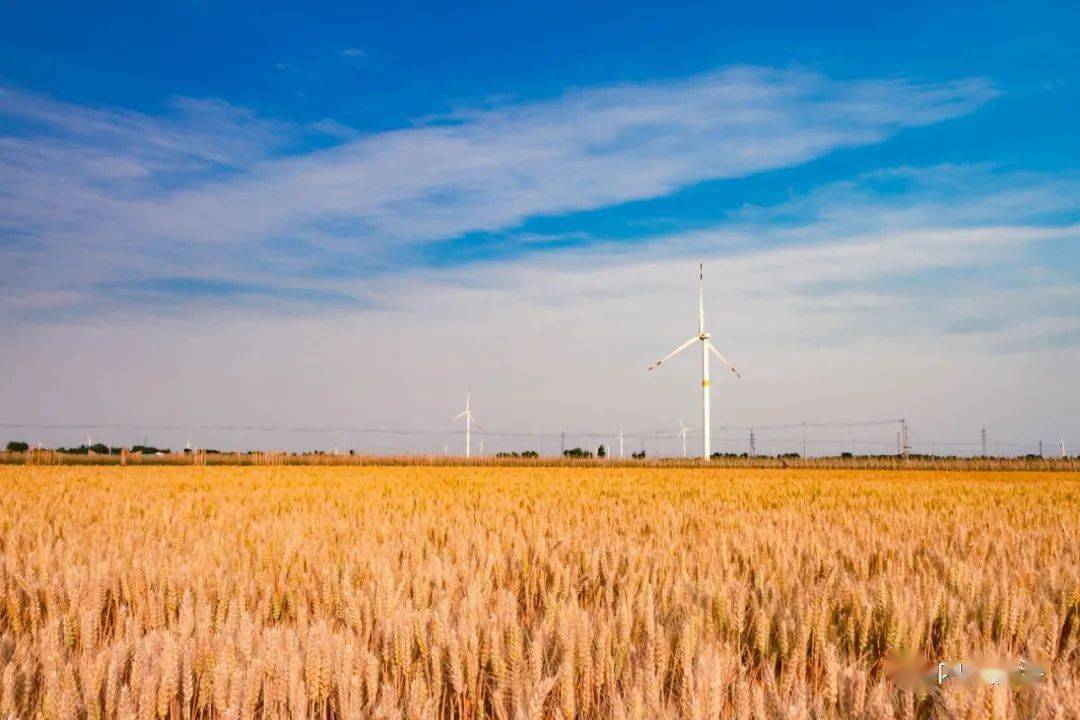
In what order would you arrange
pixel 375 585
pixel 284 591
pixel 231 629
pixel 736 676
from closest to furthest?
pixel 736 676, pixel 231 629, pixel 375 585, pixel 284 591

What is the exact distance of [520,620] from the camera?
5.02m

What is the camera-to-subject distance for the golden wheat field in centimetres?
308

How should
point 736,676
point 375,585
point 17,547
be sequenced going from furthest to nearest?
point 17,547 < point 375,585 < point 736,676

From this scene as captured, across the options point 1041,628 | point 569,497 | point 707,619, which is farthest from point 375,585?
point 569,497

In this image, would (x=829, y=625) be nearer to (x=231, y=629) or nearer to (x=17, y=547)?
(x=231, y=629)

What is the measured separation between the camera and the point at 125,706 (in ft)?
9.09

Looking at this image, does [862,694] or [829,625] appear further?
[829,625]

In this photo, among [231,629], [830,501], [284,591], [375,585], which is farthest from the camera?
[830,501]

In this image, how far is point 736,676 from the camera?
357 centimetres

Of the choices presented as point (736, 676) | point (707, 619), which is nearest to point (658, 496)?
point (707, 619)

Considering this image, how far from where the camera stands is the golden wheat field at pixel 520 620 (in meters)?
3.08

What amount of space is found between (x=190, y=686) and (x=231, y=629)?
0.77m

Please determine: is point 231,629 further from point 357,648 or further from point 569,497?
point 569,497

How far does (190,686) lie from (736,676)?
212 cm
